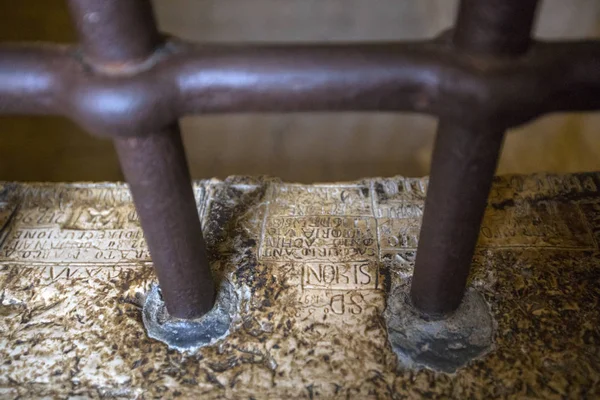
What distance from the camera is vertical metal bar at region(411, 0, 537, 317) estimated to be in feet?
3.11

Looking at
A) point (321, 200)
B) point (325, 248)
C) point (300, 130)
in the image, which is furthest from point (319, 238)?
point (300, 130)

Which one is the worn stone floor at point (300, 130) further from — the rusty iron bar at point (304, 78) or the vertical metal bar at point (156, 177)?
the vertical metal bar at point (156, 177)

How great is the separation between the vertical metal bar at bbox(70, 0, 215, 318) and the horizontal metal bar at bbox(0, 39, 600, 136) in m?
0.04

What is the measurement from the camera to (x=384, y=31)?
3.79m

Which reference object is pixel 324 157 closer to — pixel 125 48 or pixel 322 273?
pixel 322 273

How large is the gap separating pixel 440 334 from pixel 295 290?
1.25 ft

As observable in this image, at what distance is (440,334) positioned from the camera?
4.45ft

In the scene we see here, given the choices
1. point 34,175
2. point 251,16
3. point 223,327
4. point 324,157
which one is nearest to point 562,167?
point 324,157

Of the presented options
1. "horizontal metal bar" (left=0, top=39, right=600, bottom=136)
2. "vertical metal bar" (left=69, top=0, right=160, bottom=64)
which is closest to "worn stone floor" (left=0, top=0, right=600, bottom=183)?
"horizontal metal bar" (left=0, top=39, right=600, bottom=136)

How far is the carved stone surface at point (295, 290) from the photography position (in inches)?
50.4

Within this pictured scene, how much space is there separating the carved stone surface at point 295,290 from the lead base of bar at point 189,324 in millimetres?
21

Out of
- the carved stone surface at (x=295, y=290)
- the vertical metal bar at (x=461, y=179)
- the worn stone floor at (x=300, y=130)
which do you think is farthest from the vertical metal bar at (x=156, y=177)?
the worn stone floor at (x=300, y=130)

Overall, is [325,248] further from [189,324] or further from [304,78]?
[304,78]

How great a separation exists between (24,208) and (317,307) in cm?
99
